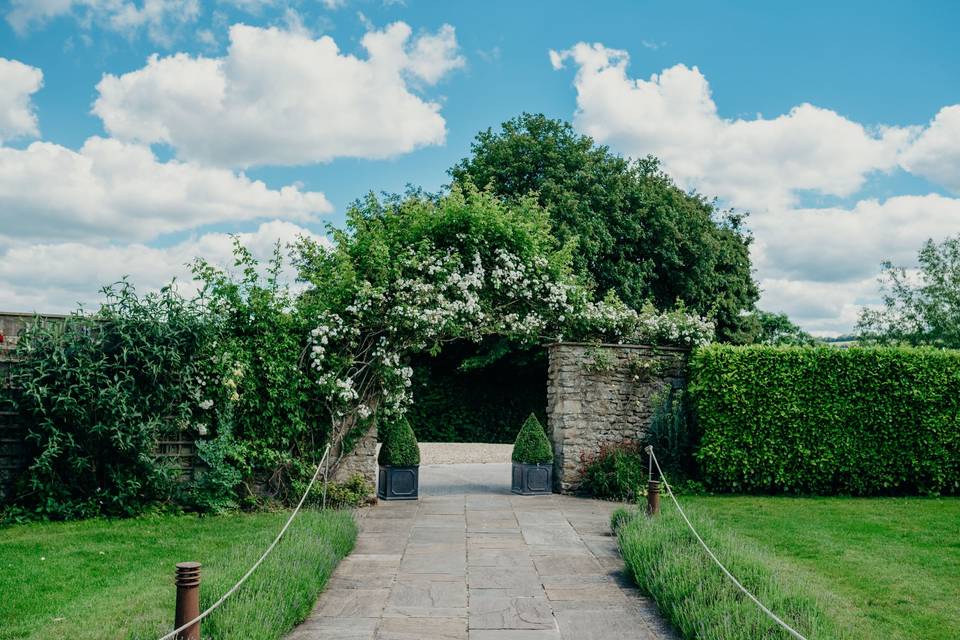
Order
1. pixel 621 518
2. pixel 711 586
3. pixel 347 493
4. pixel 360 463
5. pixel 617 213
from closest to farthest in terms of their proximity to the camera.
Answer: pixel 711 586 < pixel 621 518 < pixel 347 493 < pixel 360 463 < pixel 617 213

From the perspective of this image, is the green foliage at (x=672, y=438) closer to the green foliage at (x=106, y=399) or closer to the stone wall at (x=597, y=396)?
the stone wall at (x=597, y=396)

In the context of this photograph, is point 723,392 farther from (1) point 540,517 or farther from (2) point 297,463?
(2) point 297,463

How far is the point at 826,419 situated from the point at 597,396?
3.54 metres

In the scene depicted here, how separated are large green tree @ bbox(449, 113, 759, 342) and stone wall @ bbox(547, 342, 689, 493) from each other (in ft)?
23.3

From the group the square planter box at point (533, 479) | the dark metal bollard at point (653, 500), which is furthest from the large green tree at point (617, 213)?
the dark metal bollard at point (653, 500)

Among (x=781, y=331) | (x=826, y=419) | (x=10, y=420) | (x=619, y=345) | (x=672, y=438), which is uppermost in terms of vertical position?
(x=781, y=331)

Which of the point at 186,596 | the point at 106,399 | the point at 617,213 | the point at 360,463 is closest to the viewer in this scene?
the point at 186,596

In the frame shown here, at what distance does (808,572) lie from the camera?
6574 millimetres

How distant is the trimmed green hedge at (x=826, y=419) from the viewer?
36.6ft

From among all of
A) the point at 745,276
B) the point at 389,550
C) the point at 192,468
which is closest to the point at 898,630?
the point at 389,550

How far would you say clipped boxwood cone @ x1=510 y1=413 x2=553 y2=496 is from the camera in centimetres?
1083

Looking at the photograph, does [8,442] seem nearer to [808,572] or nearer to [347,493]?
[347,493]

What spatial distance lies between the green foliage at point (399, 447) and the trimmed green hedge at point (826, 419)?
430 cm

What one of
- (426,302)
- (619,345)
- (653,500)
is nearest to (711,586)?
(653,500)
